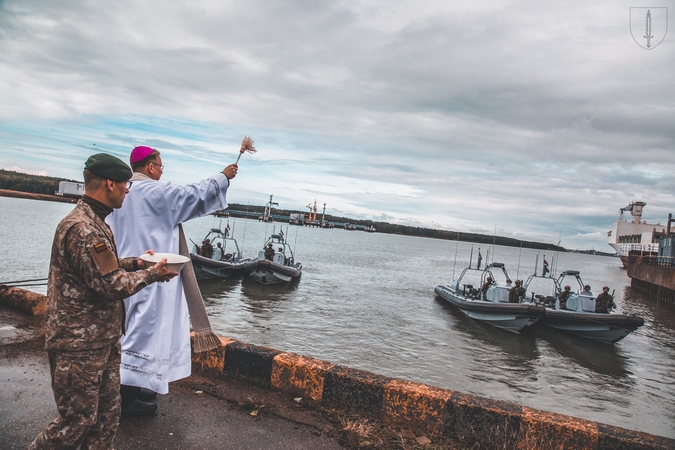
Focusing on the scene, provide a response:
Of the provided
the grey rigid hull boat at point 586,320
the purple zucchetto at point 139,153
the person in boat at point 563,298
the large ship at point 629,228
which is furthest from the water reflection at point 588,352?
the large ship at point 629,228

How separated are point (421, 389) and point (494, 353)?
11308 millimetres

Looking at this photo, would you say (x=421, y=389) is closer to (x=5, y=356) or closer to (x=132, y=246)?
(x=132, y=246)

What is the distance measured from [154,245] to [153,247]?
2 cm

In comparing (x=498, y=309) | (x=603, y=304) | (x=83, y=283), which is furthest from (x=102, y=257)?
(x=603, y=304)

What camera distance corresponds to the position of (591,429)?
11.4 feet

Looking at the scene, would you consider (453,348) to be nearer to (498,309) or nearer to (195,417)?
(498,309)

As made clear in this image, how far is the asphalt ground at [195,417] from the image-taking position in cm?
316

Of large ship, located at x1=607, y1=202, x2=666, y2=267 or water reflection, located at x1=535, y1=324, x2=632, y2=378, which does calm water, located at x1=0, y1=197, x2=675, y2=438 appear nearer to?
water reflection, located at x1=535, y1=324, x2=632, y2=378

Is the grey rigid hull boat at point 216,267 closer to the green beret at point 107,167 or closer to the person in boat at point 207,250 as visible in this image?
the person in boat at point 207,250

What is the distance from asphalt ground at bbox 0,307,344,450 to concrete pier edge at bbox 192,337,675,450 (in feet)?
0.54

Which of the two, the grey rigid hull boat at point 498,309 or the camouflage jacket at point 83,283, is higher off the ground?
the camouflage jacket at point 83,283

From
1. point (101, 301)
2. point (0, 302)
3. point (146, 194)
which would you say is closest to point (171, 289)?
point (146, 194)

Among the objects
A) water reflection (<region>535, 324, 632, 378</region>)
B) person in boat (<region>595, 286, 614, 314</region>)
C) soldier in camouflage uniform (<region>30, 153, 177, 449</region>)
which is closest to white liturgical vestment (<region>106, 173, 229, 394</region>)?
soldier in camouflage uniform (<region>30, 153, 177, 449</region>)

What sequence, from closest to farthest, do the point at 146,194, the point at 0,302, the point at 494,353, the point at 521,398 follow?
1. the point at 146,194
2. the point at 0,302
3. the point at 521,398
4. the point at 494,353
